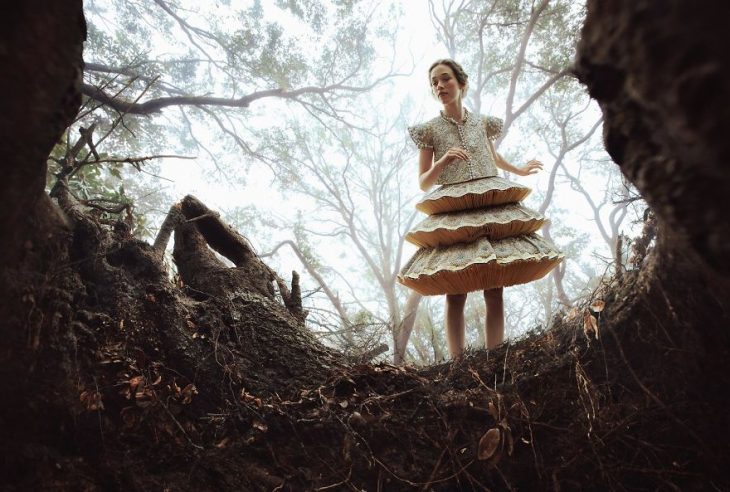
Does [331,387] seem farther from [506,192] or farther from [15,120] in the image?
[506,192]

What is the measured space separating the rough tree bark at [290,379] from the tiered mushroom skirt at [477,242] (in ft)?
1.47

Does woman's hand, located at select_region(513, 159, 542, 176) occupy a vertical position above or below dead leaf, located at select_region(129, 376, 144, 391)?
above

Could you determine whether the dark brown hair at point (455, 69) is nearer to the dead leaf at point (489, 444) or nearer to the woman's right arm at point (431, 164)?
the woman's right arm at point (431, 164)

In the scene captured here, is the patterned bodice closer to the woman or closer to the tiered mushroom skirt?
the woman

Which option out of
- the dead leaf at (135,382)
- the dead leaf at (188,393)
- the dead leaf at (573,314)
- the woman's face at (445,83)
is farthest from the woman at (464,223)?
the dead leaf at (135,382)

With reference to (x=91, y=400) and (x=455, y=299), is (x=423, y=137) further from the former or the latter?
(x=91, y=400)

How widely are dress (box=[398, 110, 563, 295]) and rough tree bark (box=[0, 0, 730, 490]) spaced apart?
1.48ft

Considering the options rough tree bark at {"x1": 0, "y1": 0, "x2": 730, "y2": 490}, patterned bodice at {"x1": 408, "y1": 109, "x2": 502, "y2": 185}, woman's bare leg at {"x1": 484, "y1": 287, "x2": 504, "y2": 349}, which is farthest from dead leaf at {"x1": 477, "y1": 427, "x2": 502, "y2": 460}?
patterned bodice at {"x1": 408, "y1": 109, "x2": 502, "y2": 185}

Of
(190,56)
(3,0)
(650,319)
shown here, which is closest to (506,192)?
(650,319)

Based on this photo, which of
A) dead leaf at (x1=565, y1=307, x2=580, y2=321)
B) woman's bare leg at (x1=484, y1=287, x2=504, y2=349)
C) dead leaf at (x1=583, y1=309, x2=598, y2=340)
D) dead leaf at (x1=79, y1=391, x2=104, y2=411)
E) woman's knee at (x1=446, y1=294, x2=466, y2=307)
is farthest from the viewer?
woman's knee at (x1=446, y1=294, x2=466, y2=307)

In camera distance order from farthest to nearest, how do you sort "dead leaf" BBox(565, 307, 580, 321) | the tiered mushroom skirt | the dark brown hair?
the dark brown hair → the tiered mushroom skirt → "dead leaf" BBox(565, 307, 580, 321)

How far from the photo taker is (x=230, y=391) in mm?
1375

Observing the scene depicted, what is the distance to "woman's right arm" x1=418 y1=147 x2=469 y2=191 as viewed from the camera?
2266mm

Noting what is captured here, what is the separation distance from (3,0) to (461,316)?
2.21 meters
